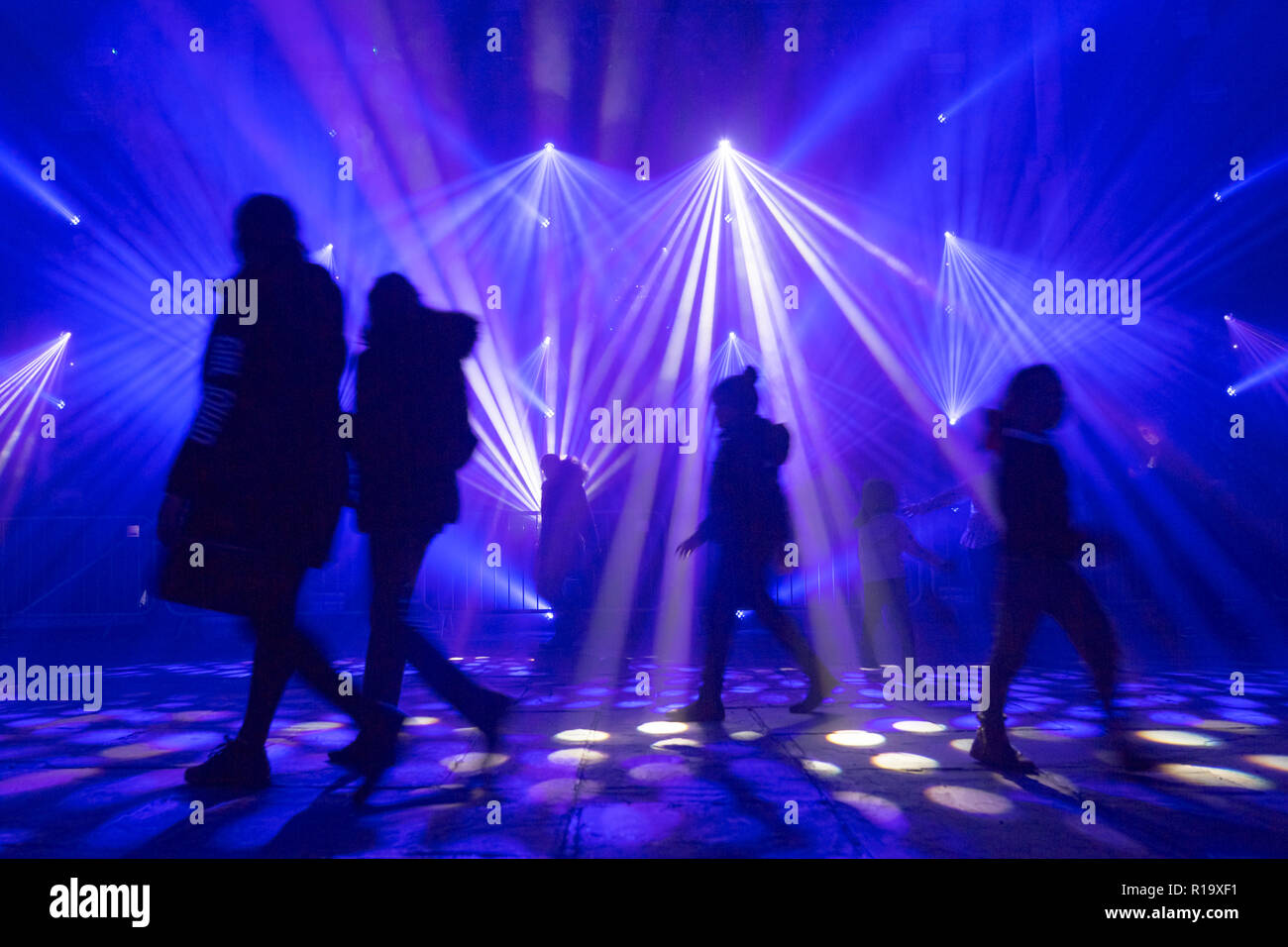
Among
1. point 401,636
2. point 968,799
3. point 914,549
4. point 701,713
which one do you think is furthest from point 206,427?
point 914,549

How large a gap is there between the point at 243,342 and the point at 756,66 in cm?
971

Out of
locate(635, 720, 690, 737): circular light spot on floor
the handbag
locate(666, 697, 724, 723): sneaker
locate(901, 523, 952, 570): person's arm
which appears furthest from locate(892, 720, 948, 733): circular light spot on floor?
the handbag

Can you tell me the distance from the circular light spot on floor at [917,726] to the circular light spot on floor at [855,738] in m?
0.23

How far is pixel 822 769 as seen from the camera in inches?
118

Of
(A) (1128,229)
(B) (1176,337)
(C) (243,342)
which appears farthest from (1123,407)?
(C) (243,342)

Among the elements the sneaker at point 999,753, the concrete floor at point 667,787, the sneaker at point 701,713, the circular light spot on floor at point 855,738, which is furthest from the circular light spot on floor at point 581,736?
the sneaker at point 999,753

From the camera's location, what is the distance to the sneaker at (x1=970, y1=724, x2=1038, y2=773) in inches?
117

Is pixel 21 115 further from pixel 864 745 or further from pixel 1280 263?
pixel 1280 263

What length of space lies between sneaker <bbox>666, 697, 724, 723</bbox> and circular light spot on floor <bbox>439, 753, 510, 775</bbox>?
1125 mm

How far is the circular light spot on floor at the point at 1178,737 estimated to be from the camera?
3430 mm

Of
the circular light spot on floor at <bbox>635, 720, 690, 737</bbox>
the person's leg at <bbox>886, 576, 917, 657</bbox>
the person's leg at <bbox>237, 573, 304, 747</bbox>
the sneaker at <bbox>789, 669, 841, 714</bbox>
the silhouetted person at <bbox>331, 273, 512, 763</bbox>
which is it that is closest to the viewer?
the person's leg at <bbox>237, 573, 304, 747</bbox>

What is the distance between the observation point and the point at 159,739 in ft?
11.7

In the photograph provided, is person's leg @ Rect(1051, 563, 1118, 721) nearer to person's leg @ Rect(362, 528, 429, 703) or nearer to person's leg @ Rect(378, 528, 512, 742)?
person's leg @ Rect(378, 528, 512, 742)

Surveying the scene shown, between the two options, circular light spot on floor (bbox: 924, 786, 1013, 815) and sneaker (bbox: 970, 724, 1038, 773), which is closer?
circular light spot on floor (bbox: 924, 786, 1013, 815)
